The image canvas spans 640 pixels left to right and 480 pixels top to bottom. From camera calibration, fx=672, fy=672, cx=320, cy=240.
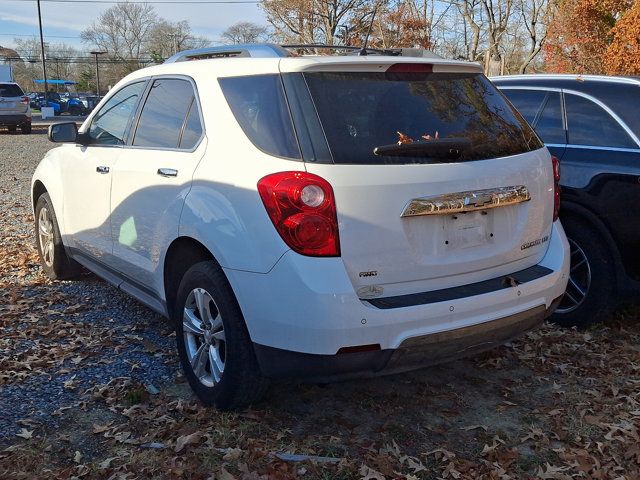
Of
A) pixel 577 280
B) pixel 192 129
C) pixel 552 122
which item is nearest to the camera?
pixel 192 129

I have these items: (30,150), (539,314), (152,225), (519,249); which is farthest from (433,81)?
(30,150)

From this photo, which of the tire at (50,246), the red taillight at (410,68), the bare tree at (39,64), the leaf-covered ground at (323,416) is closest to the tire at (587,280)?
the leaf-covered ground at (323,416)

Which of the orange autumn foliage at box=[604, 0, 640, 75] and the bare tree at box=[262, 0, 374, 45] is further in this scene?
the bare tree at box=[262, 0, 374, 45]

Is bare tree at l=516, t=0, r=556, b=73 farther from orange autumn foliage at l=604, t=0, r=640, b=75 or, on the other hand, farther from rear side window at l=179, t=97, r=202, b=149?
rear side window at l=179, t=97, r=202, b=149

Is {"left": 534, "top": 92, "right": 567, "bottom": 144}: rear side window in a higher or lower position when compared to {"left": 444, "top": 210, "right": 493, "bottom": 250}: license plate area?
higher

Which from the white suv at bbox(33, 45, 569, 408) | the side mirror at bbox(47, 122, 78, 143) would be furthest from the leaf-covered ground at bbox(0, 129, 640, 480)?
the side mirror at bbox(47, 122, 78, 143)

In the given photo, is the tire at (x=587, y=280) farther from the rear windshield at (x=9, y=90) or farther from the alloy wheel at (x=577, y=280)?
the rear windshield at (x=9, y=90)

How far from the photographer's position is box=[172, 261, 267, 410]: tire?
322 cm

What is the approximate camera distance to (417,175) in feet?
9.89

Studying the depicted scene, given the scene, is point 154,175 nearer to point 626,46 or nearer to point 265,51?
point 265,51

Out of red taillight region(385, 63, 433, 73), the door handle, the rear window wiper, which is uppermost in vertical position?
red taillight region(385, 63, 433, 73)

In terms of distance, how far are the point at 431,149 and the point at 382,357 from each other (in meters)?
0.98

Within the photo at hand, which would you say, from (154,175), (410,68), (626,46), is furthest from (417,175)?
(626,46)

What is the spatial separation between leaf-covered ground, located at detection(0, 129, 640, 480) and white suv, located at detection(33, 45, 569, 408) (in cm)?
33
